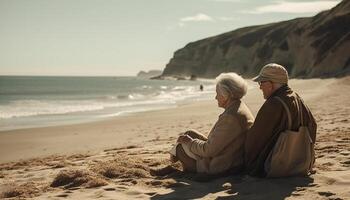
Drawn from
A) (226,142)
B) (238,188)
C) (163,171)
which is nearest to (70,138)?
(163,171)

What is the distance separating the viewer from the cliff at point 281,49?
49719mm

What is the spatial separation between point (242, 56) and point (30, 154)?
8868 centimetres

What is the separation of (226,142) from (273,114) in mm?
652

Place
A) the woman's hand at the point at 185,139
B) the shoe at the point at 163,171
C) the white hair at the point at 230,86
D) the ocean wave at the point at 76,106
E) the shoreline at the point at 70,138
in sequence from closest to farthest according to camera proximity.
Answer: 1. the white hair at the point at 230,86
2. the woman's hand at the point at 185,139
3. the shoe at the point at 163,171
4. the shoreline at the point at 70,138
5. the ocean wave at the point at 76,106

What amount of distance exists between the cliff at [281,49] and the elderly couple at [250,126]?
3878 centimetres

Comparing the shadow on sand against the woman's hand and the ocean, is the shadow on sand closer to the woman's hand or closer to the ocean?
the woman's hand

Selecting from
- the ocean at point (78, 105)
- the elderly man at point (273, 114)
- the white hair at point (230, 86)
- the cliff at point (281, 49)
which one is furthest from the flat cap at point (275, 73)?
the cliff at point (281, 49)

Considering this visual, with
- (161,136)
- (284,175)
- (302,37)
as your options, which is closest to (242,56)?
(302,37)

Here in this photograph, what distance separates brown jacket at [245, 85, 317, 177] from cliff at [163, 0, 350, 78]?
38.9 m

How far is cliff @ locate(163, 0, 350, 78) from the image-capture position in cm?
4972

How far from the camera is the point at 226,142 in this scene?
5281 mm

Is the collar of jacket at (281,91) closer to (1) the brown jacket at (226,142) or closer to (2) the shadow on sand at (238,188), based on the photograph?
(1) the brown jacket at (226,142)

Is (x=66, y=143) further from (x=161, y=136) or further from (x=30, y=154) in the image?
(x=161, y=136)

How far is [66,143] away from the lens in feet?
41.4
